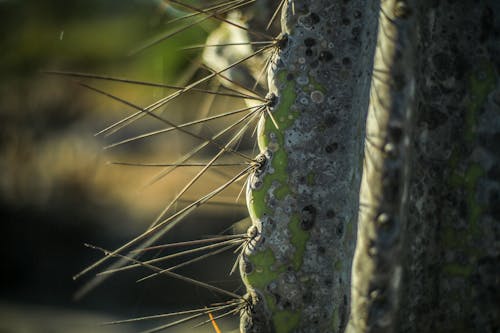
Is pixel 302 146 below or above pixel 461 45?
below

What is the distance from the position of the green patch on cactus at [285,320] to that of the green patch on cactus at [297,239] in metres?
0.05

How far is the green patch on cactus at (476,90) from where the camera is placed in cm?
64

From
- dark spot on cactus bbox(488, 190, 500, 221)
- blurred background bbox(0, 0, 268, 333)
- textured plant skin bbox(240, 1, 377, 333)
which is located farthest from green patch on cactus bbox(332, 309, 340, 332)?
blurred background bbox(0, 0, 268, 333)

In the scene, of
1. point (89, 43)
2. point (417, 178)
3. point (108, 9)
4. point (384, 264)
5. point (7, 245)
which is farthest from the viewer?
point (89, 43)

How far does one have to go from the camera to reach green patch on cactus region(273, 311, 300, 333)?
25.3 inches

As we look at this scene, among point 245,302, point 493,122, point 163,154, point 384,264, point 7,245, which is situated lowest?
point 7,245

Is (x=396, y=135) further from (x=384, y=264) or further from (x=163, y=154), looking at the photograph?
(x=163, y=154)

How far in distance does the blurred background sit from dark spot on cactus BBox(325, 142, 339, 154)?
2372 millimetres

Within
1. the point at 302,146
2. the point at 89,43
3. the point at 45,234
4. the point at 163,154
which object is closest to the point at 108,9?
the point at 89,43

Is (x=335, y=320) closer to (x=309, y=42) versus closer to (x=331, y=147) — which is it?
(x=331, y=147)

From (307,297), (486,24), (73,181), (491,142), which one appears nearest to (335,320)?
(307,297)

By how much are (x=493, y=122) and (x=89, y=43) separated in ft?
17.1

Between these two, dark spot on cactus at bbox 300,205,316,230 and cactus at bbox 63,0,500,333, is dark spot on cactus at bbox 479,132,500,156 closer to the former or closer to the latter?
cactus at bbox 63,0,500,333

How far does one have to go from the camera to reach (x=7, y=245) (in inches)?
156
